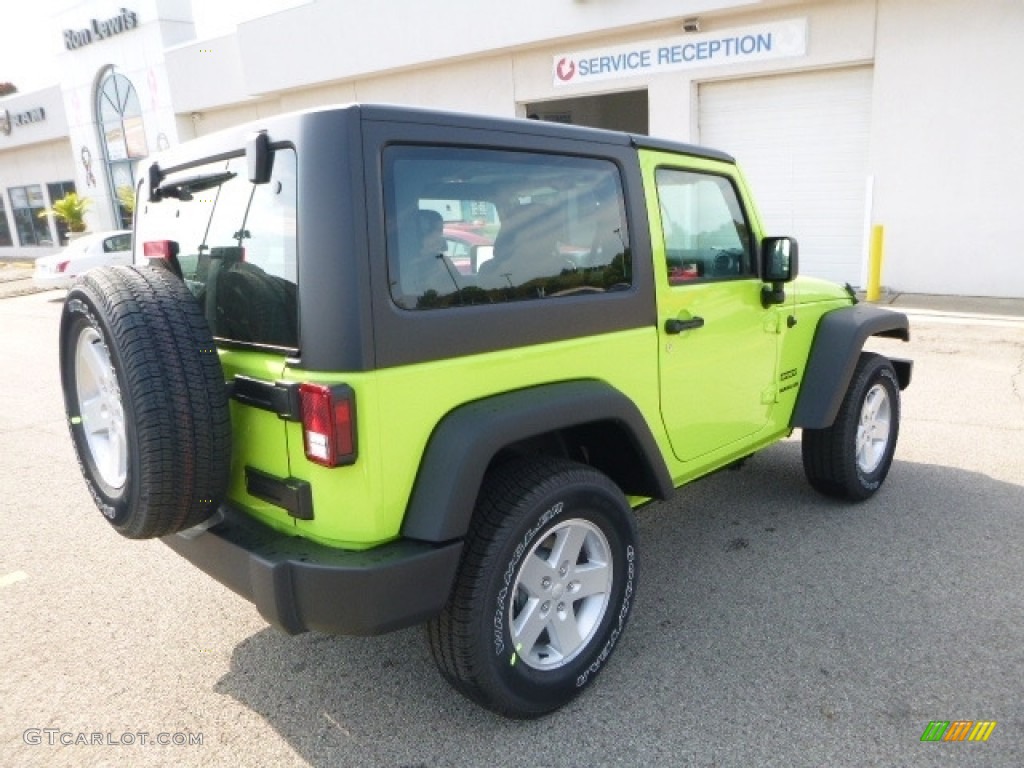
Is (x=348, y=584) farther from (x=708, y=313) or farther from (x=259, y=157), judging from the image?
(x=708, y=313)

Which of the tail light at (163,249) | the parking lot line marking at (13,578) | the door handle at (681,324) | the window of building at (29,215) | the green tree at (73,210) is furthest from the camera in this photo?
the window of building at (29,215)

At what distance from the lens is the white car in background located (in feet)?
52.8

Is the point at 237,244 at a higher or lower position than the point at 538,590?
higher

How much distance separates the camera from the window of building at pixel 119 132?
81.0ft

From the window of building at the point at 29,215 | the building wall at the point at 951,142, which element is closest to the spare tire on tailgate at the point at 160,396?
the building wall at the point at 951,142

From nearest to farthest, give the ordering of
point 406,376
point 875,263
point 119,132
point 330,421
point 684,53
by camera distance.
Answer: point 330,421
point 406,376
point 875,263
point 684,53
point 119,132

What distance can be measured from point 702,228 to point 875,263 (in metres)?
8.79

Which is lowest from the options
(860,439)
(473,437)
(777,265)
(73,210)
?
(860,439)

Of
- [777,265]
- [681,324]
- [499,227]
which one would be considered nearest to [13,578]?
Answer: [499,227]

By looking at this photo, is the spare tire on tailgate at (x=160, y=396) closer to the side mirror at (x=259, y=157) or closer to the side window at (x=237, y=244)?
the side window at (x=237, y=244)

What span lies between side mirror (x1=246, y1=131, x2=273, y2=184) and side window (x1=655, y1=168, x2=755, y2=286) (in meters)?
1.55

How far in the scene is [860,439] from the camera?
4199mm

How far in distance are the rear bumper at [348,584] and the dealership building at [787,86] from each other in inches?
224

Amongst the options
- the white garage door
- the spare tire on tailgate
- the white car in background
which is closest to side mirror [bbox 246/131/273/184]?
the spare tire on tailgate
